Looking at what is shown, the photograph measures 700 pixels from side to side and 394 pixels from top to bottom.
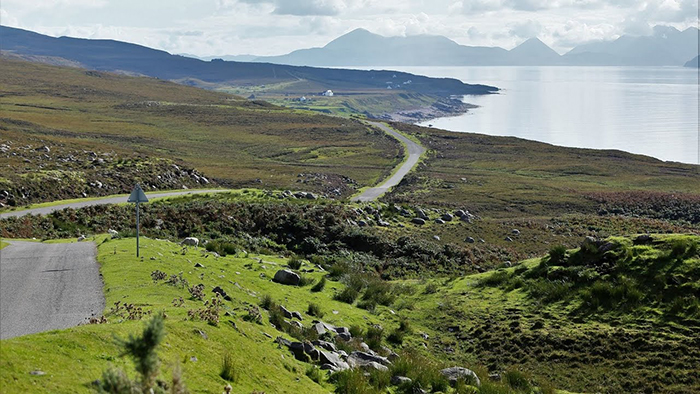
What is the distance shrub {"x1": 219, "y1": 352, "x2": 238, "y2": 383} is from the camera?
8742 mm

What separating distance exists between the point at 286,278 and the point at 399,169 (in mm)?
65126

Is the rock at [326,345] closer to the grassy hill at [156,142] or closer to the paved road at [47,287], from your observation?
the paved road at [47,287]

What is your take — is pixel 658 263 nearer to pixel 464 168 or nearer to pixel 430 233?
pixel 430 233

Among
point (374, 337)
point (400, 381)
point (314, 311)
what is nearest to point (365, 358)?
point (400, 381)

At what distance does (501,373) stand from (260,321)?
20.1ft

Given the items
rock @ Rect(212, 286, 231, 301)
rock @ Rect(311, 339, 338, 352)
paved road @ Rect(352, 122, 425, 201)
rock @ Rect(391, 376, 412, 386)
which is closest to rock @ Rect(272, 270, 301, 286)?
rock @ Rect(212, 286, 231, 301)

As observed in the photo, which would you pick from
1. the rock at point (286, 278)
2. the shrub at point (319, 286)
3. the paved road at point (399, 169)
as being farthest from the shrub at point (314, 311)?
the paved road at point (399, 169)

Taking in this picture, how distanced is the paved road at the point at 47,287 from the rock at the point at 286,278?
584 cm

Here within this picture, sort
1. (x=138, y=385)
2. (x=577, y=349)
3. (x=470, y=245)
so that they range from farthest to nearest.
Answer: (x=470, y=245), (x=577, y=349), (x=138, y=385)

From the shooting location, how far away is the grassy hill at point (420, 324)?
27.7ft

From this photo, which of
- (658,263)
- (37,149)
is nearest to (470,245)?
(658,263)

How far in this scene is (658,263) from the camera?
1730 cm

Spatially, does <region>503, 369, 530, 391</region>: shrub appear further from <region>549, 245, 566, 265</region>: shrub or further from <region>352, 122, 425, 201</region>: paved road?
<region>352, 122, 425, 201</region>: paved road

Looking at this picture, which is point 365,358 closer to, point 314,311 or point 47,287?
point 314,311
